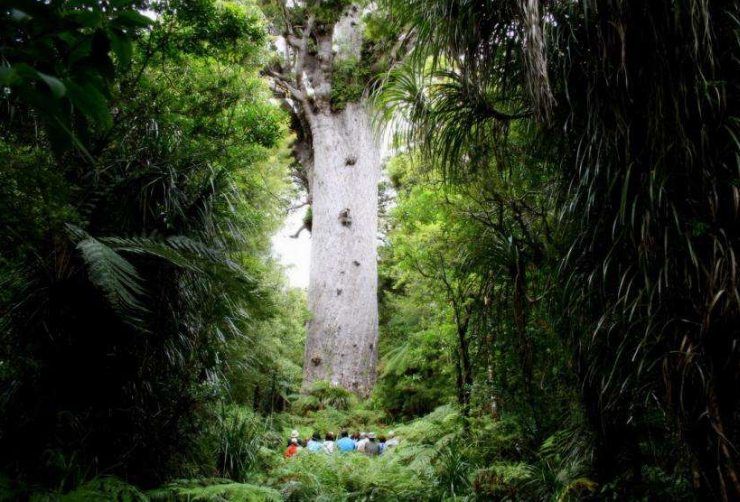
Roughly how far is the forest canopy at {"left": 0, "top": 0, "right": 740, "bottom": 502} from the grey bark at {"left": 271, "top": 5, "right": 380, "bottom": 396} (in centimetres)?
329

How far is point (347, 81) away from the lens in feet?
29.3

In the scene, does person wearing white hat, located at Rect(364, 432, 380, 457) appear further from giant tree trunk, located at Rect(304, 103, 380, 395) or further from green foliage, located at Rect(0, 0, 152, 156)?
green foliage, located at Rect(0, 0, 152, 156)

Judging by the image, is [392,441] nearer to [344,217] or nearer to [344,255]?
[344,255]

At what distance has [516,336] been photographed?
3443 millimetres

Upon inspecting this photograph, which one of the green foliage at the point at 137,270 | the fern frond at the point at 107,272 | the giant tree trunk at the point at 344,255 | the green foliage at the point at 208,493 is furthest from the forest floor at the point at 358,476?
the giant tree trunk at the point at 344,255

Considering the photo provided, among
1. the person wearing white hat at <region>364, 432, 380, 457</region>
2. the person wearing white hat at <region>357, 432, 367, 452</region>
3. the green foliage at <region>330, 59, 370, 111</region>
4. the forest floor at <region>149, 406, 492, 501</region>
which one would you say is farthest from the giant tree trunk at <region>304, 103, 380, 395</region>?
the forest floor at <region>149, 406, 492, 501</region>

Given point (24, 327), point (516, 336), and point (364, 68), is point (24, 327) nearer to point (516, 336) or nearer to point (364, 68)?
point (516, 336)

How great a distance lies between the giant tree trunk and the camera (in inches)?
320

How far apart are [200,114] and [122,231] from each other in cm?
121

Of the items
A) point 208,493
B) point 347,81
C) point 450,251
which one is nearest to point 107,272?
point 208,493

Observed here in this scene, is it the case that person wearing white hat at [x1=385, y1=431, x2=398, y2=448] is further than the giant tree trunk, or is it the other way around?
the giant tree trunk

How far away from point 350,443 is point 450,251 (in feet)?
8.59

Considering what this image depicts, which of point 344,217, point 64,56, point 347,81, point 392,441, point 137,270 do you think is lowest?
point 392,441

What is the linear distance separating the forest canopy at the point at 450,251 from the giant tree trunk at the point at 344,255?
128 inches
